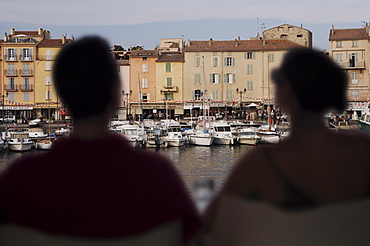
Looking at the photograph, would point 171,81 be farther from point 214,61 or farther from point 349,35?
point 349,35

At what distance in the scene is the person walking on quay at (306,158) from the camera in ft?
4.90

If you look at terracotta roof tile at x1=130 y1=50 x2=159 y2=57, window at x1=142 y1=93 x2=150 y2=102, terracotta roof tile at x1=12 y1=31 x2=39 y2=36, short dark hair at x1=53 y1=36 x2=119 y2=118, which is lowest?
short dark hair at x1=53 y1=36 x2=119 y2=118

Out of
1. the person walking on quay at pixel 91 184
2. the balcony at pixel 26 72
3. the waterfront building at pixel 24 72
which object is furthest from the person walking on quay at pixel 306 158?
the balcony at pixel 26 72

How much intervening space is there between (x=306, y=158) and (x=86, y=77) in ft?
→ 1.99

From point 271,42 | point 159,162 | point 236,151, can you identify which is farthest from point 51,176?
point 271,42

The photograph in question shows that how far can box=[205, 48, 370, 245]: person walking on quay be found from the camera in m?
1.49

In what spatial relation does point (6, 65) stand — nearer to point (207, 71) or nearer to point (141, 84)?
point (141, 84)

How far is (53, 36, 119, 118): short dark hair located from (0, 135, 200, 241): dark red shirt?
10 centimetres

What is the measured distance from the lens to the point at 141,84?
51688 millimetres

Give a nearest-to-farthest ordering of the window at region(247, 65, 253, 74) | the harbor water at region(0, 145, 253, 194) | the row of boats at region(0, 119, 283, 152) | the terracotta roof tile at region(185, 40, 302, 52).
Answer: the harbor water at region(0, 145, 253, 194)
the row of boats at region(0, 119, 283, 152)
the window at region(247, 65, 253, 74)
the terracotta roof tile at region(185, 40, 302, 52)

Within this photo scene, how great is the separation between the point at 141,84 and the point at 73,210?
50596 millimetres

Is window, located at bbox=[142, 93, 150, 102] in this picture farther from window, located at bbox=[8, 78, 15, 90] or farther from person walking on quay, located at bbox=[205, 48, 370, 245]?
person walking on quay, located at bbox=[205, 48, 370, 245]

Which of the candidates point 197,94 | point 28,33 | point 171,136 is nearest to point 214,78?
point 197,94

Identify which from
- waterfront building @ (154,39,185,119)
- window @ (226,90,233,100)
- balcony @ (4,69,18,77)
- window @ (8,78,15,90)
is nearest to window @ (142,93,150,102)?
waterfront building @ (154,39,185,119)
